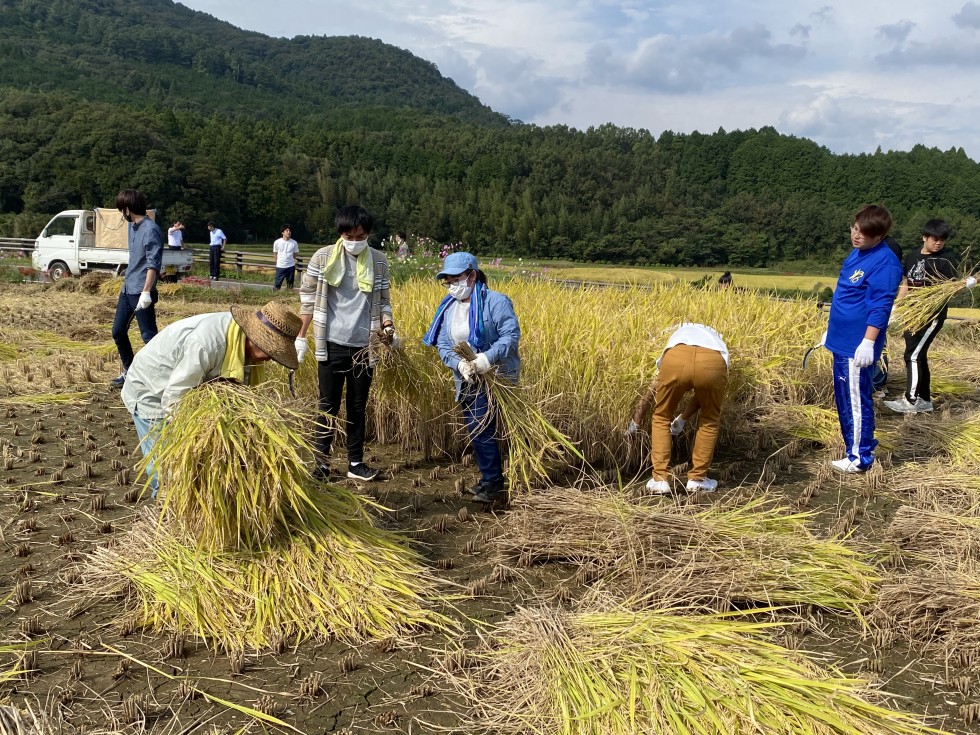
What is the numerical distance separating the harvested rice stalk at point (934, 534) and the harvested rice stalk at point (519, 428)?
1514mm

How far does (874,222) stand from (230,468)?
3.60 metres

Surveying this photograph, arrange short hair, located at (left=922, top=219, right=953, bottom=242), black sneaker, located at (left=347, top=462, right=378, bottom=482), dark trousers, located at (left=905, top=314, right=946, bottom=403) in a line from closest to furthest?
black sneaker, located at (left=347, top=462, right=378, bottom=482) < dark trousers, located at (left=905, top=314, right=946, bottom=403) < short hair, located at (left=922, top=219, right=953, bottom=242)

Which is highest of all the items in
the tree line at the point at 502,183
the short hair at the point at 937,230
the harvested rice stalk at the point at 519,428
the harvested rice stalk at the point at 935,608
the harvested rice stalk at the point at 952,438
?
the tree line at the point at 502,183

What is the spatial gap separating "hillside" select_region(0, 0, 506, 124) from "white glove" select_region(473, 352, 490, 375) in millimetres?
77316

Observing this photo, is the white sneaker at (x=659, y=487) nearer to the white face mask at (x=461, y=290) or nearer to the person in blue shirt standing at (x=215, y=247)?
the white face mask at (x=461, y=290)

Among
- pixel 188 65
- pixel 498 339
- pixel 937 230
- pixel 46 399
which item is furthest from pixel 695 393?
pixel 188 65

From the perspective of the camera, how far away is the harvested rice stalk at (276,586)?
2.40m

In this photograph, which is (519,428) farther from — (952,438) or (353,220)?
(952,438)

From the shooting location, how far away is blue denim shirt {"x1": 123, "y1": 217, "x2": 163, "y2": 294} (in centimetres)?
507

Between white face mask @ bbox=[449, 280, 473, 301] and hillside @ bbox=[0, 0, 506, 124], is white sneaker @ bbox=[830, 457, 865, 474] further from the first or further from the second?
hillside @ bbox=[0, 0, 506, 124]

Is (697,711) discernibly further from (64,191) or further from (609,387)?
(64,191)

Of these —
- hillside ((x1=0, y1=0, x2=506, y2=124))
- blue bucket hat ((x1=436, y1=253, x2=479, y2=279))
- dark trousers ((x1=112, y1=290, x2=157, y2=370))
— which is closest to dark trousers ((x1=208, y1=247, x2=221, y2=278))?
dark trousers ((x1=112, y1=290, x2=157, y2=370))

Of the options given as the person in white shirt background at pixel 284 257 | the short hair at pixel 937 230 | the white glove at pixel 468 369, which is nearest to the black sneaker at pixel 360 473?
the white glove at pixel 468 369

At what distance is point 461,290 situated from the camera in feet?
12.0
